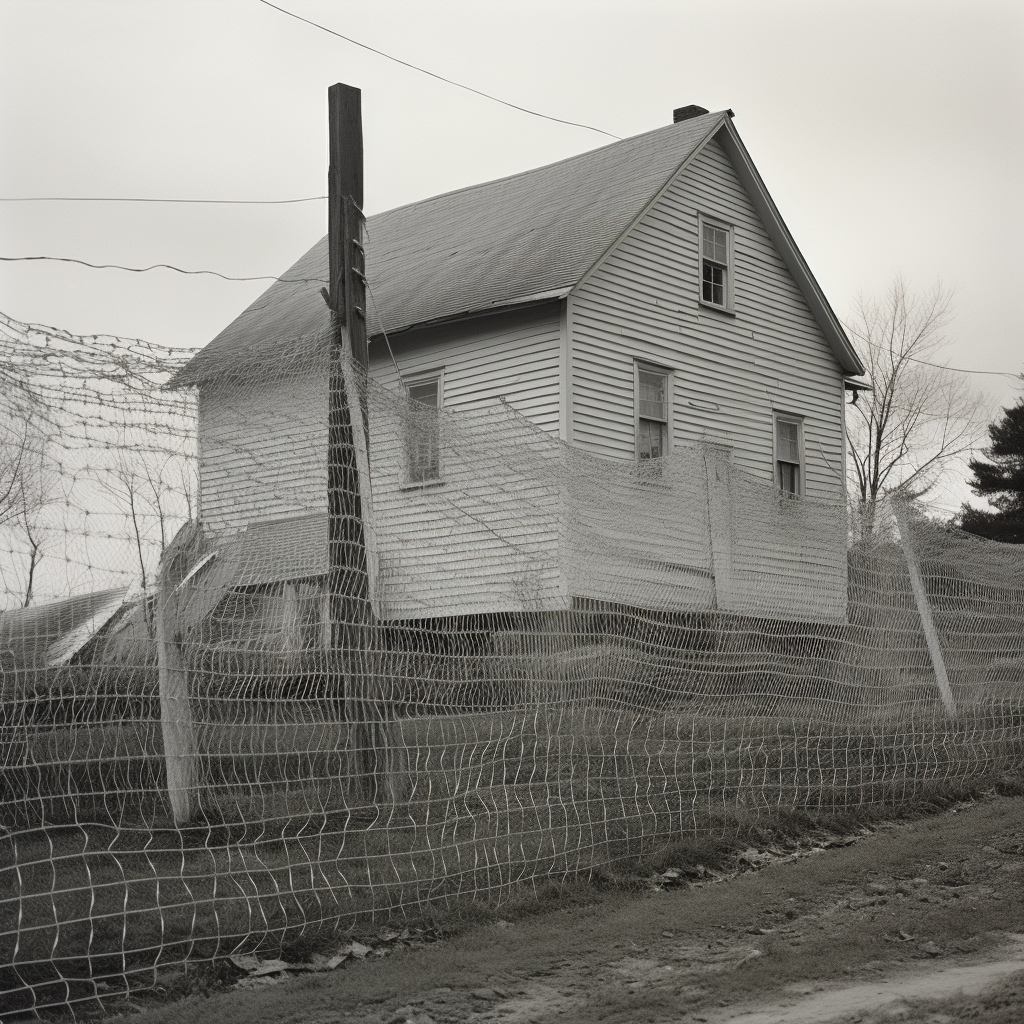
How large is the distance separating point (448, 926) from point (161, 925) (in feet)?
3.84

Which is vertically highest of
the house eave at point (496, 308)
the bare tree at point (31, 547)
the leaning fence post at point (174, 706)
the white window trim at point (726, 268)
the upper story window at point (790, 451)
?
the white window trim at point (726, 268)

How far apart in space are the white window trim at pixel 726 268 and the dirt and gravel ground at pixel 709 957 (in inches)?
518

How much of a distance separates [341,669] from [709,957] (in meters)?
1.76

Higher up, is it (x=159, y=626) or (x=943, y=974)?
(x=159, y=626)

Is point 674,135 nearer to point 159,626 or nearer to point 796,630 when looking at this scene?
point 796,630

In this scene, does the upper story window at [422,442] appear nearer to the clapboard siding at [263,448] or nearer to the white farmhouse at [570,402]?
the white farmhouse at [570,402]

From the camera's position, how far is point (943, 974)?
13.9ft

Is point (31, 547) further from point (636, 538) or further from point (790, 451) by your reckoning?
point (790, 451)

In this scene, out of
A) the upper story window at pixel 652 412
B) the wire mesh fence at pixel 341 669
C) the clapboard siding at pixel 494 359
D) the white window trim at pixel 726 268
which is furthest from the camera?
the white window trim at pixel 726 268

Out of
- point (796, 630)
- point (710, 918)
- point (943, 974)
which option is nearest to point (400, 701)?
point (710, 918)

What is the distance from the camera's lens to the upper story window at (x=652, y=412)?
17.2 meters

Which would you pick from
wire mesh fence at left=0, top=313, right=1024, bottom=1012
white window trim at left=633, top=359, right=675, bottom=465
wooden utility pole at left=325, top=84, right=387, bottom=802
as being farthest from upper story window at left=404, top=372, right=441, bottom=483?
white window trim at left=633, top=359, right=675, bottom=465

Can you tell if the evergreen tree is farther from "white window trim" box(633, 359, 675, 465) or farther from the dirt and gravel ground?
the dirt and gravel ground

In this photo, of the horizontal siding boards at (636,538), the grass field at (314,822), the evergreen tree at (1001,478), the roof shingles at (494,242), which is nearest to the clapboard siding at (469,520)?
the horizontal siding boards at (636,538)
